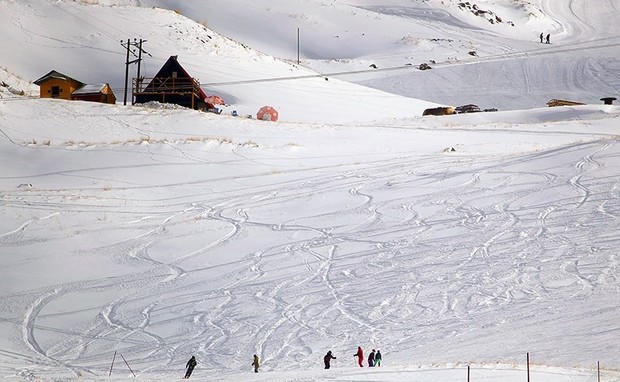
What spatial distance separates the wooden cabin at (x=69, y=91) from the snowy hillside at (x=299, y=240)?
1677 mm

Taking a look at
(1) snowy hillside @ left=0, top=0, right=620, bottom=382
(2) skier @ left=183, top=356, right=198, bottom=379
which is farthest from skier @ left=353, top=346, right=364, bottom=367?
(2) skier @ left=183, top=356, right=198, bottom=379

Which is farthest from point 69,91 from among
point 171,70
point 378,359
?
point 378,359

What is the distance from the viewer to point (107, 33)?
72250 mm

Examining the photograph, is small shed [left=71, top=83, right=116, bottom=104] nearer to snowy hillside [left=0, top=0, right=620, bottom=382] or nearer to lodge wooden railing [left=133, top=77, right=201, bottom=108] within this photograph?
lodge wooden railing [left=133, top=77, right=201, bottom=108]

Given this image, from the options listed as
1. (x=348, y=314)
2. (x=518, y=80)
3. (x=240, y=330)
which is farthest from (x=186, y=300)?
(x=518, y=80)

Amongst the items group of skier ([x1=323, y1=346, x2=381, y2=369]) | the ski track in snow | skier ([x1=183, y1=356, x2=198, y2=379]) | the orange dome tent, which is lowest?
skier ([x1=183, y1=356, x2=198, y2=379])

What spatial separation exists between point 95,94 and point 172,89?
468 cm

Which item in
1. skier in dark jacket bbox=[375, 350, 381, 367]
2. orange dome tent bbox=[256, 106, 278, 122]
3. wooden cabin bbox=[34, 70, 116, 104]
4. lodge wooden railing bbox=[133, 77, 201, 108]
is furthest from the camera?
lodge wooden railing bbox=[133, 77, 201, 108]

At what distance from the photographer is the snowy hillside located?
2361 centimetres

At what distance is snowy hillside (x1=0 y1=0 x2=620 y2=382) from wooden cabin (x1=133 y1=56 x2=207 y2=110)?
8.52 ft

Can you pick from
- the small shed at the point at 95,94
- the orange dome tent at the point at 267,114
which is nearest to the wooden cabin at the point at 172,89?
the small shed at the point at 95,94

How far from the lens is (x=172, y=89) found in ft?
195

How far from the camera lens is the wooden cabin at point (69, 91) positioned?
57688 millimetres

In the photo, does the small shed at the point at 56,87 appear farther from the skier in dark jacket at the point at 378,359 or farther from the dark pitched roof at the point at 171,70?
the skier in dark jacket at the point at 378,359
